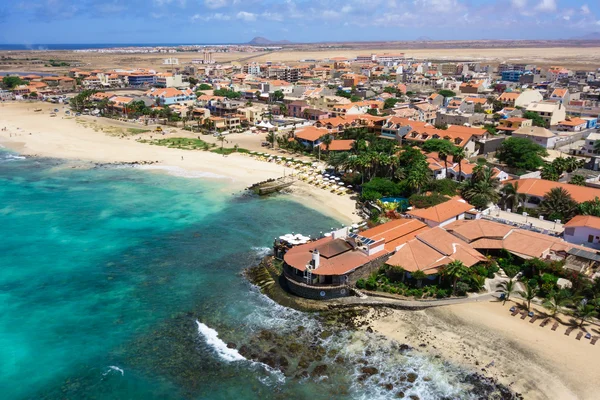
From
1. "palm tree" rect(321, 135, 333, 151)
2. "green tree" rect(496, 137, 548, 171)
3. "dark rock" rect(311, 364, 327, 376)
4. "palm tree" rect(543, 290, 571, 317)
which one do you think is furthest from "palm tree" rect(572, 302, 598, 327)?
"palm tree" rect(321, 135, 333, 151)

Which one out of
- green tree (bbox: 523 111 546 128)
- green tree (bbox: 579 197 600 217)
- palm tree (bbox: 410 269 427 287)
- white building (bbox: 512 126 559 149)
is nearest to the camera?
palm tree (bbox: 410 269 427 287)

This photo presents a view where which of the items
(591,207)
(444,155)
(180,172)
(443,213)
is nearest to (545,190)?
(591,207)

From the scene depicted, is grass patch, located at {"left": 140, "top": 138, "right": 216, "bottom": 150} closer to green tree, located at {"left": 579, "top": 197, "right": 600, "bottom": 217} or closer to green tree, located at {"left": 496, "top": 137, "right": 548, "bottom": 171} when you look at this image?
green tree, located at {"left": 496, "top": 137, "right": 548, "bottom": 171}

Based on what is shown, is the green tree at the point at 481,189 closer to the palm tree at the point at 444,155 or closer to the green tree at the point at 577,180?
the palm tree at the point at 444,155

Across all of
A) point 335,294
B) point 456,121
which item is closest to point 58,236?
point 335,294

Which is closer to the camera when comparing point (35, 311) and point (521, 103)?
point (35, 311)

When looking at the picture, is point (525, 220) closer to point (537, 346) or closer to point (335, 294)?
point (537, 346)
